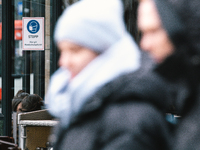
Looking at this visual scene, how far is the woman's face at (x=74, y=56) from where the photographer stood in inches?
42.2

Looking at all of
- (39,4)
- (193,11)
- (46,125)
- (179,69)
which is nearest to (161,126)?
(179,69)

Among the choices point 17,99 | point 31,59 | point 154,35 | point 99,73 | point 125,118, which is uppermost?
point 154,35

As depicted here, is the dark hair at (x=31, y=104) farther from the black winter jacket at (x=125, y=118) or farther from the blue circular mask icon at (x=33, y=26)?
the black winter jacket at (x=125, y=118)

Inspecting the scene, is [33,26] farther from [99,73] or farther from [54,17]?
[99,73]

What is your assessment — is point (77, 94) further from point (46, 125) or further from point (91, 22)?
point (46, 125)

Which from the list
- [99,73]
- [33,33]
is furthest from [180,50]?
[33,33]

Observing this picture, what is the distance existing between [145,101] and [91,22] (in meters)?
0.33

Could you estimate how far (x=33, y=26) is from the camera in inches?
237

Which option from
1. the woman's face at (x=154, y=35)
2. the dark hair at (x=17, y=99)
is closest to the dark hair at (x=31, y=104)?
the dark hair at (x=17, y=99)

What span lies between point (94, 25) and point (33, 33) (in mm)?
5044

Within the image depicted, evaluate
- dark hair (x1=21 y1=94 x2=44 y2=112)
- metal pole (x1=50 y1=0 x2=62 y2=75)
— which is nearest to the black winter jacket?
dark hair (x1=21 y1=94 x2=44 y2=112)

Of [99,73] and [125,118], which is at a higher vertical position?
[99,73]

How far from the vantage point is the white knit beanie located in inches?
42.3

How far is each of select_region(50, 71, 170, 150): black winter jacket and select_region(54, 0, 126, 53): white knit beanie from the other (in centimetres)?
16
